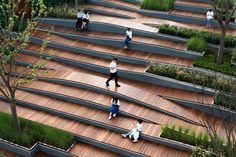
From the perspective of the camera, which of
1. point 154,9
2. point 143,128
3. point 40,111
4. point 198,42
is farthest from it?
point 154,9

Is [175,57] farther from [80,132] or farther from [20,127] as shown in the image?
[20,127]

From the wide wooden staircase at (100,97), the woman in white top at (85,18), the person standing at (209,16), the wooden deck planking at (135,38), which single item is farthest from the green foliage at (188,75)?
the woman in white top at (85,18)

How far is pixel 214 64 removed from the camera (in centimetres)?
2217

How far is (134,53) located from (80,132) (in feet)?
24.8

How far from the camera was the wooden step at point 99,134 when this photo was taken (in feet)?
59.0

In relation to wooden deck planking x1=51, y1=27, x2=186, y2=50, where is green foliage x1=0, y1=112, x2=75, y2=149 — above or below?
below

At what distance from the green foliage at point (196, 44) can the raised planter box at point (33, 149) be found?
10.6 meters

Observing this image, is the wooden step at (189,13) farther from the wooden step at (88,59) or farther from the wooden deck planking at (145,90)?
the wooden deck planking at (145,90)

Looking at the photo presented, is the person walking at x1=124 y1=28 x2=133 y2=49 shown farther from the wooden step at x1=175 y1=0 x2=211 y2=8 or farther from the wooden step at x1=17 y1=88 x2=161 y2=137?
the wooden step at x1=175 y1=0 x2=211 y2=8

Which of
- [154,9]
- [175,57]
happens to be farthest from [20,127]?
[154,9]

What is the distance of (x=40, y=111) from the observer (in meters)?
20.7

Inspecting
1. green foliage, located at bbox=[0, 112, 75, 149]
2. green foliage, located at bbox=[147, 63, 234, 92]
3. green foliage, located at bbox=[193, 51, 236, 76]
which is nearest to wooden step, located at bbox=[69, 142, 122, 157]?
green foliage, located at bbox=[0, 112, 75, 149]

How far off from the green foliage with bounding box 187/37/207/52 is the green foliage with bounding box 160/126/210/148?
22.4 ft

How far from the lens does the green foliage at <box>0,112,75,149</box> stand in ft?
60.1
